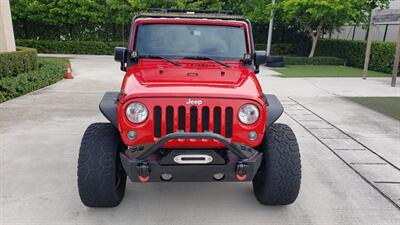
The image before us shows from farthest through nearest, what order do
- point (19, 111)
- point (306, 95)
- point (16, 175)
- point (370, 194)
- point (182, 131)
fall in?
point (306, 95), point (19, 111), point (16, 175), point (370, 194), point (182, 131)

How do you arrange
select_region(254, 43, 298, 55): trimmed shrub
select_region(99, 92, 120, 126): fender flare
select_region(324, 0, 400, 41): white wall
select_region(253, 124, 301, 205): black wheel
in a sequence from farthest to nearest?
select_region(254, 43, 298, 55): trimmed shrub, select_region(324, 0, 400, 41): white wall, select_region(253, 124, 301, 205): black wheel, select_region(99, 92, 120, 126): fender flare

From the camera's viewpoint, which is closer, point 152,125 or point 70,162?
point 152,125

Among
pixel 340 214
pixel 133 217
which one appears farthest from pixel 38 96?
pixel 340 214

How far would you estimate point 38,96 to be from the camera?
365 inches

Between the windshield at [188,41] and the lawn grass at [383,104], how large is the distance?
5.45m

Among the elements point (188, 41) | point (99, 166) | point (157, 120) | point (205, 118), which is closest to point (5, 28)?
point (188, 41)

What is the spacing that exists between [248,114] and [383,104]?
297 inches

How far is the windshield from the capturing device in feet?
13.8

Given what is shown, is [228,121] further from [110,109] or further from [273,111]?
[110,109]

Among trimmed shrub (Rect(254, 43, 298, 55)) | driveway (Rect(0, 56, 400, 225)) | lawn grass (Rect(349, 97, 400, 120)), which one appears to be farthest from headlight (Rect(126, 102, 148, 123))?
trimmed shrub (Rect(254, 43, 298, 55))

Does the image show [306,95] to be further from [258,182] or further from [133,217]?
[133,217]

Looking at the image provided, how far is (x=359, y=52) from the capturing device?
19.0 meters

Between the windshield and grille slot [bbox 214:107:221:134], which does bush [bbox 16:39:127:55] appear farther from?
grille slot [bbox 214:107:221:134]

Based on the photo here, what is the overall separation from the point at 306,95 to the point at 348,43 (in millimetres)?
11836
